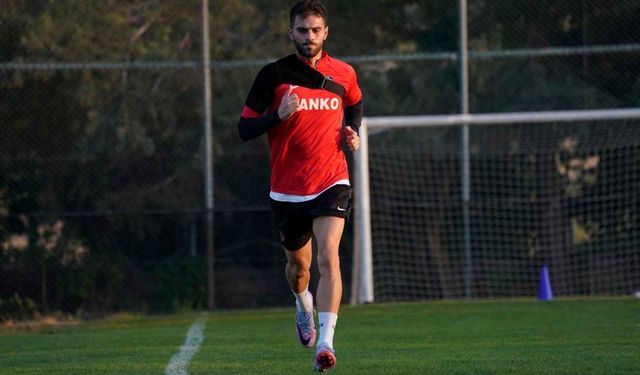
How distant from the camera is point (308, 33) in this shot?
720 cm

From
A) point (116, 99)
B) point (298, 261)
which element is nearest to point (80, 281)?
point (116, 99)

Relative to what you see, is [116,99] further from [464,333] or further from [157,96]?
[464,333]

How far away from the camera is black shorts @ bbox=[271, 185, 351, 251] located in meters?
7.15

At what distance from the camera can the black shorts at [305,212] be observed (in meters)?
7.15

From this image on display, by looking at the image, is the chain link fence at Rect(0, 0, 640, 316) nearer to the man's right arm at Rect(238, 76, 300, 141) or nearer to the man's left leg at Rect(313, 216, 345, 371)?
the man's right arm at Rect(238, 76, 300, 141)

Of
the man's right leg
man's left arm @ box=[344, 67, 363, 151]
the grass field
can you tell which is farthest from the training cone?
man's left arm @ box=[344, 67, 363, 151]

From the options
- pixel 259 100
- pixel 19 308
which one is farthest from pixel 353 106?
pixel 19 308

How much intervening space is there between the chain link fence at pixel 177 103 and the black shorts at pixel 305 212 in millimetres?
6720

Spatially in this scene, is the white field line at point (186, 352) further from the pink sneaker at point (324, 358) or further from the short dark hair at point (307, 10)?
the short dark hair at point (307, 10)

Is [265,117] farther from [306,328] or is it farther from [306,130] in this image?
[306,328]

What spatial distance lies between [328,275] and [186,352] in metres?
1.96

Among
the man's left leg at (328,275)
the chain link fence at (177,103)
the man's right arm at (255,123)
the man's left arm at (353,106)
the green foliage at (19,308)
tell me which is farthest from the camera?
the chain link fence at (177,103)

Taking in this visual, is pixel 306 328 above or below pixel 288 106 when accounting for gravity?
below

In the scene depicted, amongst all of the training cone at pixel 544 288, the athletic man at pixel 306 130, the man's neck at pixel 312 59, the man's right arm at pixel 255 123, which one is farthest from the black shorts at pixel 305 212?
the training cone at pixel 544 288
